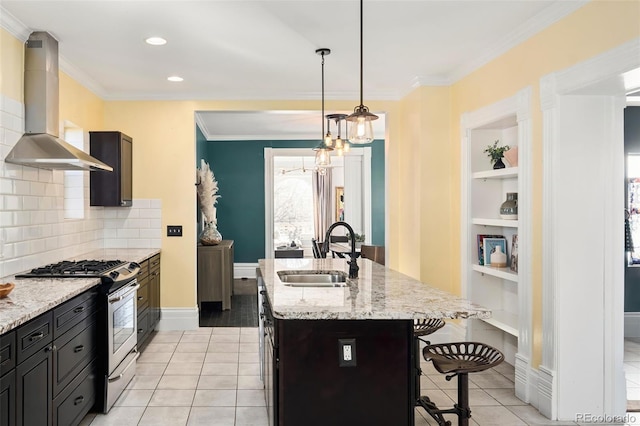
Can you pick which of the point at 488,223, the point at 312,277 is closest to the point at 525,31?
the point at 488,223

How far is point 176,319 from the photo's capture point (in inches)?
203

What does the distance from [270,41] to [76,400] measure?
2688 millimetres

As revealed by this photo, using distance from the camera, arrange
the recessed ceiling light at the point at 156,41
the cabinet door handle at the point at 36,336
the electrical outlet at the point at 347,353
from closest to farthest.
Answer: the electrical outlet at the point at 347,353 → the cabinet door handle at the point at 36,336 → the recessed ceiling light at the point at 156,41

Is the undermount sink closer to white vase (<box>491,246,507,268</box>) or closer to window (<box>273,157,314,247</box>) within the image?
white vase (<box>491,246,507,268</box>)

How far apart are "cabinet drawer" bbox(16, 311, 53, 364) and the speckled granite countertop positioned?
43mm

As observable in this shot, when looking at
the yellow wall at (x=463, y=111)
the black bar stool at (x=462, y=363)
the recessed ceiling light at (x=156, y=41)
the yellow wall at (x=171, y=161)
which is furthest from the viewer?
the yellow wall at (x=171, y=161)

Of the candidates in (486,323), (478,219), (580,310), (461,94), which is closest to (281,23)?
(461,94)

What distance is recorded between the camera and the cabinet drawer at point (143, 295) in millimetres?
4215

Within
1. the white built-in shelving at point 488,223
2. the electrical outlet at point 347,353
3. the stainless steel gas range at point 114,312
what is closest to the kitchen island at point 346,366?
the electrical outlet at point 347,353

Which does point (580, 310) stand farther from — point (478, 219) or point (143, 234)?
point (143, 234)

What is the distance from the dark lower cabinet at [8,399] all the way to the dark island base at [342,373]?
110 centimetres

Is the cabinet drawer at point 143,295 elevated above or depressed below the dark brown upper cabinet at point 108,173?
below

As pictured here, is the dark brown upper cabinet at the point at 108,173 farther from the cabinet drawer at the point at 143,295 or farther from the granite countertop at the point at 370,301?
the granite countertop at the point at 370,301

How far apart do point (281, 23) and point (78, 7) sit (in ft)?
4.14
